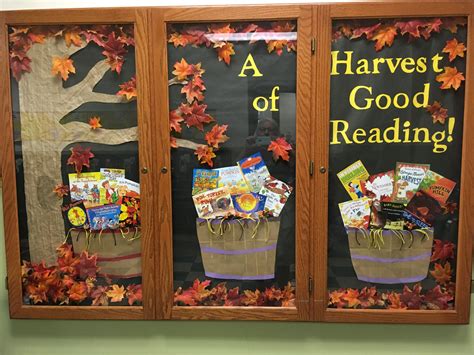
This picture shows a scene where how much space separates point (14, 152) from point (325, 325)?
163 cm

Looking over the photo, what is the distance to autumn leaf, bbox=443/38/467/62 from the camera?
5.53 feet

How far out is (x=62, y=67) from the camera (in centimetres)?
177

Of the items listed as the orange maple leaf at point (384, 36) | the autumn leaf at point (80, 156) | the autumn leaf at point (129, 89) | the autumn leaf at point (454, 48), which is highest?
the orange maple leaf at point (384, 36)

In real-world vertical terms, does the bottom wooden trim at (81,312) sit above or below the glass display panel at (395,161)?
below

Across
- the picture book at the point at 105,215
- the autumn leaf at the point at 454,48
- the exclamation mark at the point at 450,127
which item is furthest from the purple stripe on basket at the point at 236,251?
the autumn leaf at the point at 454,48

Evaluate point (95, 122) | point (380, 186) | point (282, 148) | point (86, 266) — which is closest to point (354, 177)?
point (380, 186)

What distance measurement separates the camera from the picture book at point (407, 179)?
175 centimetres

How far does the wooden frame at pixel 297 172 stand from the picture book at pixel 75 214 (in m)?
0.37

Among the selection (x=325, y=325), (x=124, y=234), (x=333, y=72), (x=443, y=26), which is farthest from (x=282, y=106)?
(x=325, y=325)

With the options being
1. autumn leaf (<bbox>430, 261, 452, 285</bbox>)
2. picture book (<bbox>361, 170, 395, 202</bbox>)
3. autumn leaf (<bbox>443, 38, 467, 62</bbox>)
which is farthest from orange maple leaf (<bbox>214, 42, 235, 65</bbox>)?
autumn leaf (<bbox>430, 261, 452, 285</bbox>)

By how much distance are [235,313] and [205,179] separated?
2.03 feet

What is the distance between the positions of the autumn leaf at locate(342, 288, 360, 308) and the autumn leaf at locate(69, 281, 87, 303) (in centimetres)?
119

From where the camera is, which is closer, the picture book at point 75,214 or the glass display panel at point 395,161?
the glass display panel at point 395,161

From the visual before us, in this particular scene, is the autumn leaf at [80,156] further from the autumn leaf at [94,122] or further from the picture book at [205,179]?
the picture book at [205,179]
